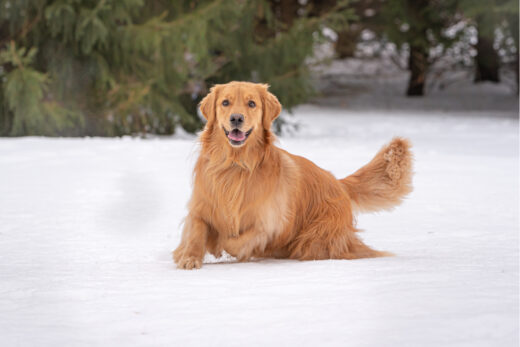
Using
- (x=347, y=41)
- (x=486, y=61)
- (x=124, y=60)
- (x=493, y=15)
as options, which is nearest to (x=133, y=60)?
(x=124, y=60)

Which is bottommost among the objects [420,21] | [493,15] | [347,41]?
[347,41]

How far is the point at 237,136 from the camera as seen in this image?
380 cm

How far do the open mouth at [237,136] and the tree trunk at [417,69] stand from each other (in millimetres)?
18386

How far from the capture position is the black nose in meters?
3.75

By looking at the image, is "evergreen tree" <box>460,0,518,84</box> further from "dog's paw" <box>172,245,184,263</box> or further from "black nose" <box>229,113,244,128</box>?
"dog's paw" <box>172,245,184,263</box>

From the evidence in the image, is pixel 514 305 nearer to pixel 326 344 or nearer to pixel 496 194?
pixel 326 344

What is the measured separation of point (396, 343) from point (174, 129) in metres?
11.6

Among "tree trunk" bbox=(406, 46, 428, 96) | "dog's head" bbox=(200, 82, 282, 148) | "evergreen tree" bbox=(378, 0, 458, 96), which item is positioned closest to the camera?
"dog's head" bbox=(200, 82, 282, 148)

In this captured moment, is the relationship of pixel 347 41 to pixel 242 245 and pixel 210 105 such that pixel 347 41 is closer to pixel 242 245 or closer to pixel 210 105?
pixel 210 105

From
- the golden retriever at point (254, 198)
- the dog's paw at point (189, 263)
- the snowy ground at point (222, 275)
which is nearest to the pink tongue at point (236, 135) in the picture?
the golden retriever at point (254, 198)

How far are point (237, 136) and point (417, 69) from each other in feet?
64.7

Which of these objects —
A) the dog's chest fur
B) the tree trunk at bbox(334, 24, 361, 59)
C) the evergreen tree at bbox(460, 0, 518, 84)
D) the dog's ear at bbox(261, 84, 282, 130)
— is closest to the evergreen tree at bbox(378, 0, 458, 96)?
the evergreen tree at bbox(460, 0, 518, 84)

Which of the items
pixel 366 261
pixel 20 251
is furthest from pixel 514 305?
pixel 20 251

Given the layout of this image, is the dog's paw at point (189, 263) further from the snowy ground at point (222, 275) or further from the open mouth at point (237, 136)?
the open mouth at point (237, 136)
